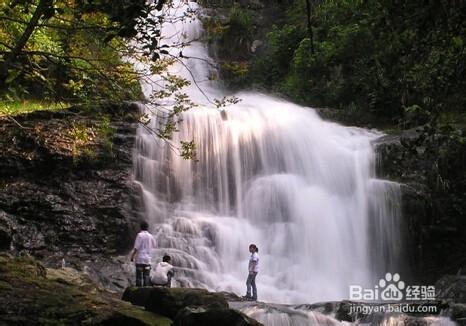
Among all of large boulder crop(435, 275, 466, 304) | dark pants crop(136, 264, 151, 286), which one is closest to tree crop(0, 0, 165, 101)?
dark pants crop(136, 264, 151, 286)

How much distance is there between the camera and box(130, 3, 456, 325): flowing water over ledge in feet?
44.9

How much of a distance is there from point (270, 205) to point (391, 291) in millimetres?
3921

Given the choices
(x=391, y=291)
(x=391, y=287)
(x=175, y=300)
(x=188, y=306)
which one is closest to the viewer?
(x=188, y=306)

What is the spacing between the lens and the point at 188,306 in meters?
7.46

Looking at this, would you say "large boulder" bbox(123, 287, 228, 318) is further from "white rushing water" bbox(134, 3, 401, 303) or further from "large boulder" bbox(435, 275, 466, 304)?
"large boulder" bbox(435, 275, 466, 304)

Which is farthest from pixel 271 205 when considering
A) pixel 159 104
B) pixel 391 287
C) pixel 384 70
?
pixel 384 70

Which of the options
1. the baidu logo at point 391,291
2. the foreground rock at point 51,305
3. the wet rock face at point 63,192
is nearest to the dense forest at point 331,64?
the wet rock face at point 63,192

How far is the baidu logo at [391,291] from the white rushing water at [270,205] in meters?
0.25

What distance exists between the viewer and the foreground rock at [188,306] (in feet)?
22.7

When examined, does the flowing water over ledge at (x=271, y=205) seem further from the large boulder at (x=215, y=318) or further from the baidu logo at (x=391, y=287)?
the large boulder at (x=215, y=318)

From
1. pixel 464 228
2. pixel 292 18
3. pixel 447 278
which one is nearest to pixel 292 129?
pixel 464 228

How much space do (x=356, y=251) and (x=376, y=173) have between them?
260cm

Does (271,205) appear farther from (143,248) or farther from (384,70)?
(384,70)

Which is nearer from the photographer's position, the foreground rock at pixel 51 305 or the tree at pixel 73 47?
the tree at pixel 73 47
